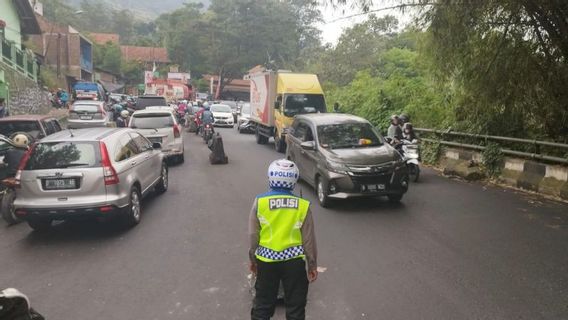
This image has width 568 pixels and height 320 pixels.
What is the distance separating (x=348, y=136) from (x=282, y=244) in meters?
6.73

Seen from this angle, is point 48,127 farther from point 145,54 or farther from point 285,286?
point 145,54

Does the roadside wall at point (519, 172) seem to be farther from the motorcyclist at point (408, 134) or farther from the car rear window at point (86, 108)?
the car rear window at point (86, 108)

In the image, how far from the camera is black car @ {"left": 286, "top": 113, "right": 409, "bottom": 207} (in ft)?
28.7

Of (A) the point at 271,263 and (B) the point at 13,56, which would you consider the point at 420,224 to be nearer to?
(A) the point at 271,263

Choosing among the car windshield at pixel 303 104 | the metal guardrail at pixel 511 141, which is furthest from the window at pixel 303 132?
the car windshield at pixel 303 104

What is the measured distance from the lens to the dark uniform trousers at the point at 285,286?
3.67 metres

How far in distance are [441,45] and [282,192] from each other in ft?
28.4

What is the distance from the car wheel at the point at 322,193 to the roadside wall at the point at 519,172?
468cm

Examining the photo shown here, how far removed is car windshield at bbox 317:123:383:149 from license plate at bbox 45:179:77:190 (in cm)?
492

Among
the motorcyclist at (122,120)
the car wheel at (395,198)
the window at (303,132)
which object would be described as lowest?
the car wheel at (395,198)

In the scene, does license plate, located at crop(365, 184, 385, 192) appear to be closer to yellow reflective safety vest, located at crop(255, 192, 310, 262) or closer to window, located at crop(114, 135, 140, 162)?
window, located at crop(114, 135, 140, 162)

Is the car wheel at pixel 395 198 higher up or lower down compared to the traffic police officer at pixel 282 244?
lower down

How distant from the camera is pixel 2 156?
30.7 feet

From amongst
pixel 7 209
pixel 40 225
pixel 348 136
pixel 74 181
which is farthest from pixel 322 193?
pixel 7 209
